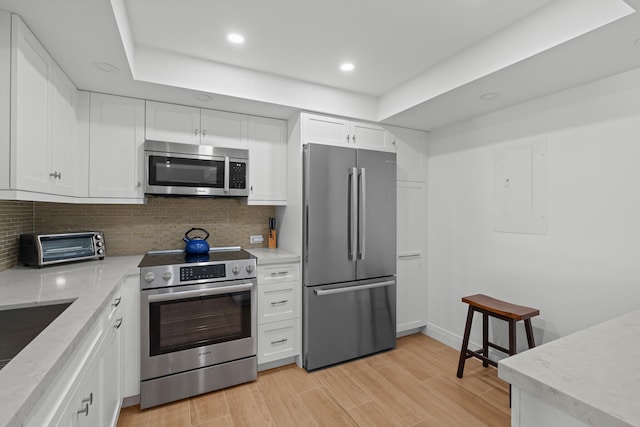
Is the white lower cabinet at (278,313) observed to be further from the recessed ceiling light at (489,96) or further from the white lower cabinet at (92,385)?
the recessed ceiling light at (489,96)

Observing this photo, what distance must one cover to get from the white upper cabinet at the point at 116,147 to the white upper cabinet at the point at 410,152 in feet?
7.51

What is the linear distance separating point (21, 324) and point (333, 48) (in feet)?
7.60

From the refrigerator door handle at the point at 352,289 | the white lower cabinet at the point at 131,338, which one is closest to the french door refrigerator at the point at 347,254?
the refrigerator door handle at the point at 352,289

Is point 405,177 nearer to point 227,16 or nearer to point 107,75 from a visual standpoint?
point 227,16

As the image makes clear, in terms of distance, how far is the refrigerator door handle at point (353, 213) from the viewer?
2795 millimetres

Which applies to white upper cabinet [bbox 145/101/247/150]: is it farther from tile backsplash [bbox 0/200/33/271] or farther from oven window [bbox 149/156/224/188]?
tile backsplash [bbox 0/200/33/271]

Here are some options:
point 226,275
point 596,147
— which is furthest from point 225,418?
point 596,147

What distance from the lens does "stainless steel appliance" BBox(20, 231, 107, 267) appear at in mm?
2020

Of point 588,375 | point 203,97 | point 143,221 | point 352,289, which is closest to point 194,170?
point 203,97

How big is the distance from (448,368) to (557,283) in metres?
1.12

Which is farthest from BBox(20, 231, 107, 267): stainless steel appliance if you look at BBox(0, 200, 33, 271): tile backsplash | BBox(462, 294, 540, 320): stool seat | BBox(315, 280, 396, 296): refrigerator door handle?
BBox(462, 294, 540, 320): stool seat

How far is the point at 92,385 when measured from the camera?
136cm

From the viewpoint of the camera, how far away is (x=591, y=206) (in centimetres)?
216

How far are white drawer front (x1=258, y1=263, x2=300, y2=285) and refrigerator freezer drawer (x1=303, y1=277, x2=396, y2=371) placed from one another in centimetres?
17
